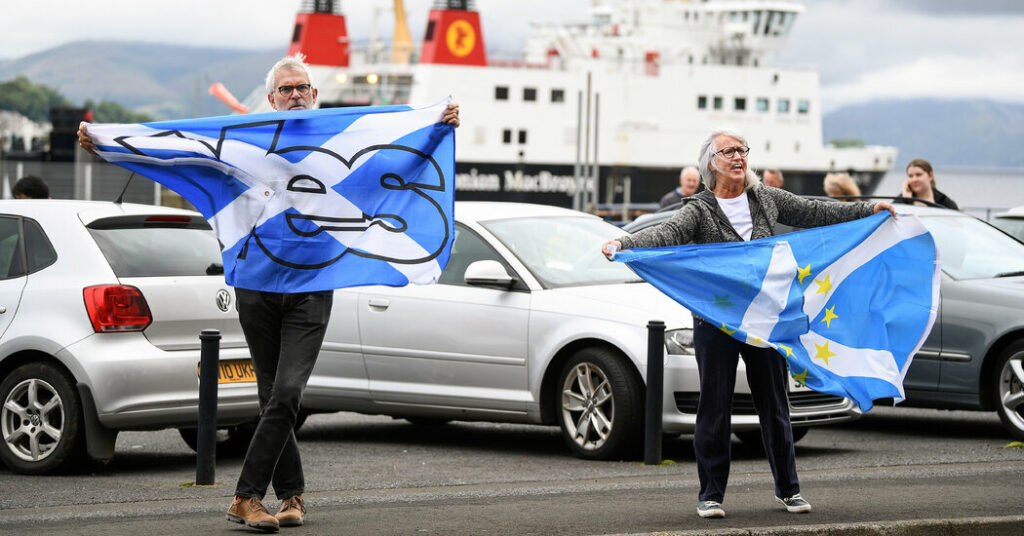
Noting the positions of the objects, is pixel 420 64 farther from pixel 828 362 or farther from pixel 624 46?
pixel 828 362

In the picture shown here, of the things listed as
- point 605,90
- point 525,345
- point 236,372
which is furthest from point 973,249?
point 605,90

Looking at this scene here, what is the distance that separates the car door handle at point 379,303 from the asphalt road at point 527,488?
98 centimetres

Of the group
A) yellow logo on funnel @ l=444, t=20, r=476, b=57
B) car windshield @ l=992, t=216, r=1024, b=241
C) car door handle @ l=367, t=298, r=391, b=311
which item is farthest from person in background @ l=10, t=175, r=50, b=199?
yellow logo on funnel @ l=444, t=20, r=476, b=57

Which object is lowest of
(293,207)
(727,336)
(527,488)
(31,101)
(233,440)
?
(233,440)

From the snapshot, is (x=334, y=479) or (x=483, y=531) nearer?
(x=483, y=531)

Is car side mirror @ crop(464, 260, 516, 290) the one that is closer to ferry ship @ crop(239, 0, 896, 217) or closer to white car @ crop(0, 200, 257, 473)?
white car @ crop(0, 200, 257, 473)

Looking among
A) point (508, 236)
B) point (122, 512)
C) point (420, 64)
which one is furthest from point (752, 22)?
point (122, 512)

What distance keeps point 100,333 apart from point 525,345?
261cm

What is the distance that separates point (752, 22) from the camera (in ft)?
179

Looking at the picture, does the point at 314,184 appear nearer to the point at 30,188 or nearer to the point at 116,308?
the point at 116,308

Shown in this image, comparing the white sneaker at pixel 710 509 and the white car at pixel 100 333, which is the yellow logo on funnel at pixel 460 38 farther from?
the white sneaker at pixel 710 509

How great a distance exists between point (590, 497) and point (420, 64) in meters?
45.9

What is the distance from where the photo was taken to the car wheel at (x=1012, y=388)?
9.41m

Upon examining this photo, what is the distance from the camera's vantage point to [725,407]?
20.1ft
